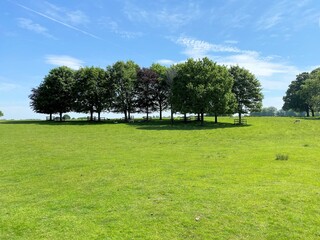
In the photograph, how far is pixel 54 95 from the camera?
197ft

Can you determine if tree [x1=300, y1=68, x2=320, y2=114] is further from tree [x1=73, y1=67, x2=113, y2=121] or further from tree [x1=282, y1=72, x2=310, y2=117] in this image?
tree [x1=73, y1=67, x2=113, y2=121]

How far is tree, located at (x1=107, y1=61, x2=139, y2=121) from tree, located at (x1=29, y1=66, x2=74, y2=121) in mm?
11097

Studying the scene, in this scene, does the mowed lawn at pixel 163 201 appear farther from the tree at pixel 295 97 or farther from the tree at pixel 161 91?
the tree at pixel 295 97

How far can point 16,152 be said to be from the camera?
2000 cm

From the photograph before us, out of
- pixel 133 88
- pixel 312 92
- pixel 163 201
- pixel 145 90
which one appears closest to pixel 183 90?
pixel 145 90

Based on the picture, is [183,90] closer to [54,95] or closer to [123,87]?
[123,87]

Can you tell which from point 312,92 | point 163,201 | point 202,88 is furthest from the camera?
point 312,92

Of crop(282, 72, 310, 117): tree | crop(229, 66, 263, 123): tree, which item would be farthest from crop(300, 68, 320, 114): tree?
crop(229, 66, 263, 123): tree

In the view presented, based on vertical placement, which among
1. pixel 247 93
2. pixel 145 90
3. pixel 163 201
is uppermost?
pixel 145 90

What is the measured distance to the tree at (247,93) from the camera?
52656 mm

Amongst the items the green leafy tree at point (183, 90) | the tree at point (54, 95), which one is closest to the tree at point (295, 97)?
the green leafy tree at point (183, 90)

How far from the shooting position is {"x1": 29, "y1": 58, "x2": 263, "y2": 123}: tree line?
51.8m

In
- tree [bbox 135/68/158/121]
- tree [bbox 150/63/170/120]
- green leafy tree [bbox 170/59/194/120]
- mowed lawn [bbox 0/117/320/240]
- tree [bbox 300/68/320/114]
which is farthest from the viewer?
tree [bbox 300/68/320/114]

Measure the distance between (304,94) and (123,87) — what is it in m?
51.7
